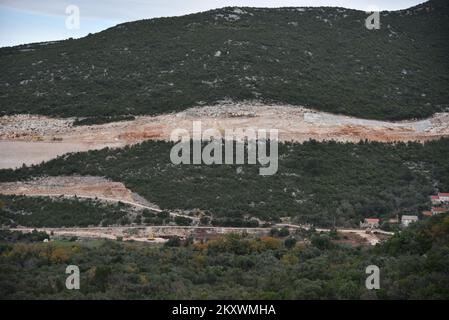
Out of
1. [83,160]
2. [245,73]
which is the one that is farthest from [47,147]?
[245,73]

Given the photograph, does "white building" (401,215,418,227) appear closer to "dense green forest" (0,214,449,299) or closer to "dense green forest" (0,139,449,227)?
"dense green forest" (0,139,449,227)

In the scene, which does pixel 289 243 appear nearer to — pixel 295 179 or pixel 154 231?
pixel 154 231

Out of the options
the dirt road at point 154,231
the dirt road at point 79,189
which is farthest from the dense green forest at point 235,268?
the dirt road at point 79,189

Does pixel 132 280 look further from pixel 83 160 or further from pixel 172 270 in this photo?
pixel 83 160

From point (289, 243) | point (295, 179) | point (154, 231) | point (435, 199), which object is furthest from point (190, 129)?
A: point (289, 243)

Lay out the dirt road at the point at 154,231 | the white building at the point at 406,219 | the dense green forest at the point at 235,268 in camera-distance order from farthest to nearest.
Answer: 1. the white building at the point at 406,219
2. the dirt road at the point at 154,231
3. the dense green forest at the point at 235,268

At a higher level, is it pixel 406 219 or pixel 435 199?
pixel 435 199

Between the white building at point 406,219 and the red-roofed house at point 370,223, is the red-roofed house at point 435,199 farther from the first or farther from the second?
the red-roofed house at point 370,223
